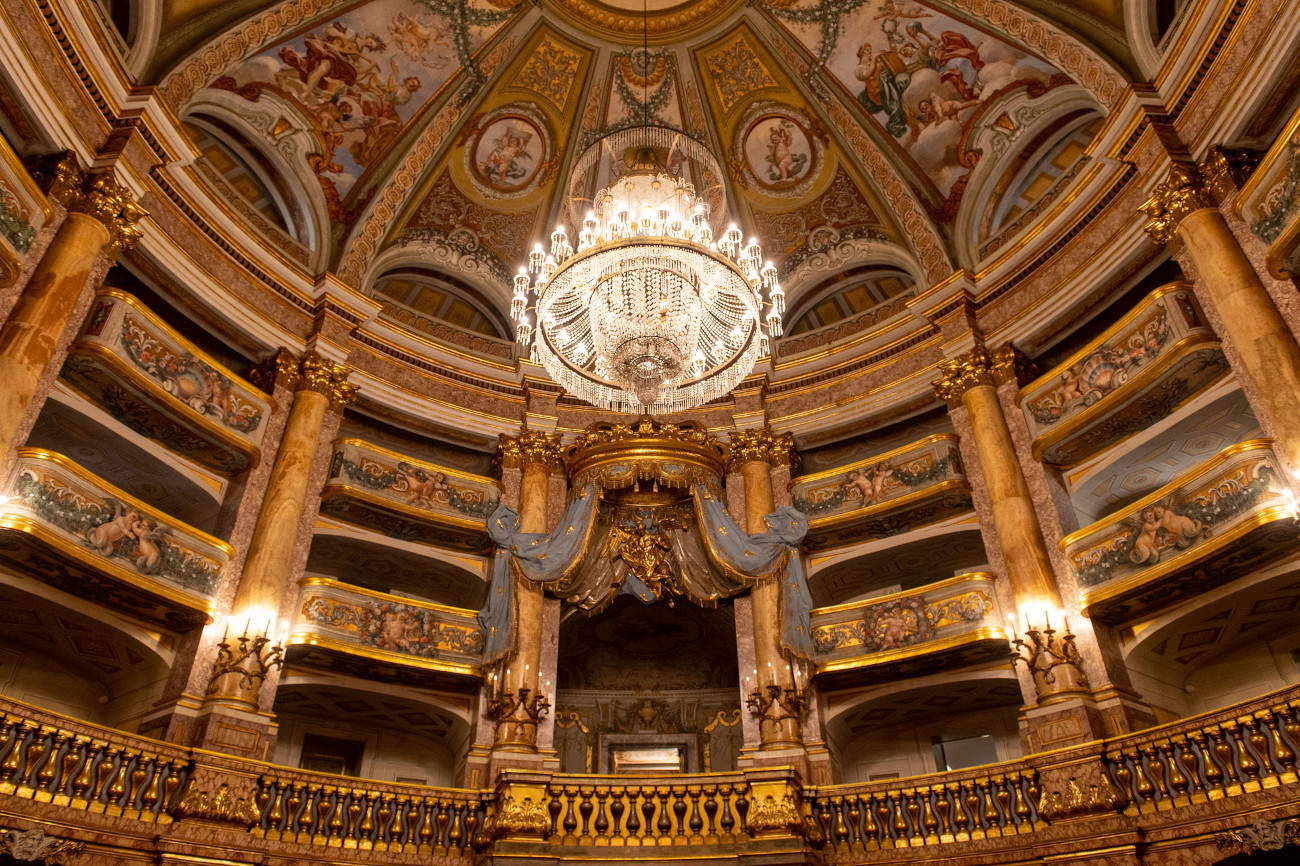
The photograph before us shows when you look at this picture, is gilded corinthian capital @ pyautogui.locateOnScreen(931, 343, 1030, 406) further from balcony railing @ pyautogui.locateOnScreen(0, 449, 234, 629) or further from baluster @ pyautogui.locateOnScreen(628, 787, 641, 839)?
balcony railing @ pyautogui.locateOnScreen(0, 449, 234, 629)

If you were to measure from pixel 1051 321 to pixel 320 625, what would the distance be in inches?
419

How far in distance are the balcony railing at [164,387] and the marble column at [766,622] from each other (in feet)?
23.1

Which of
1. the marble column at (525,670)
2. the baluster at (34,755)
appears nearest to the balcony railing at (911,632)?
the marble column at (525,670)

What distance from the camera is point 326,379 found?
12.9 meters

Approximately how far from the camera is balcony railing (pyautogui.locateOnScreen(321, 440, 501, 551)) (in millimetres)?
12898

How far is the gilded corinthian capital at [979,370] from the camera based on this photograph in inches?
501

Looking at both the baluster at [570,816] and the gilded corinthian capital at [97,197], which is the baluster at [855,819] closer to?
the baluster at [570,816]

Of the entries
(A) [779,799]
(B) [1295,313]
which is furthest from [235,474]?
(B) [1295,313]

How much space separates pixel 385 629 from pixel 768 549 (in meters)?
5.32

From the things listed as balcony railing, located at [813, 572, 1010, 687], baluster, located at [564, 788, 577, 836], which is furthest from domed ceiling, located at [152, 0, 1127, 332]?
baluster, located at [564, 788, 577, 836]

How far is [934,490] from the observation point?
41.7 ft

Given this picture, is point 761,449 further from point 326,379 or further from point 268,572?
point 268,572

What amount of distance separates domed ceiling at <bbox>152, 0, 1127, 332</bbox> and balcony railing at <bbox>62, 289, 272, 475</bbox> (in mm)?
3067

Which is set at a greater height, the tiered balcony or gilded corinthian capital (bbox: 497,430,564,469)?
gilded corinthian capital (bbox: 497,430,564,469)
